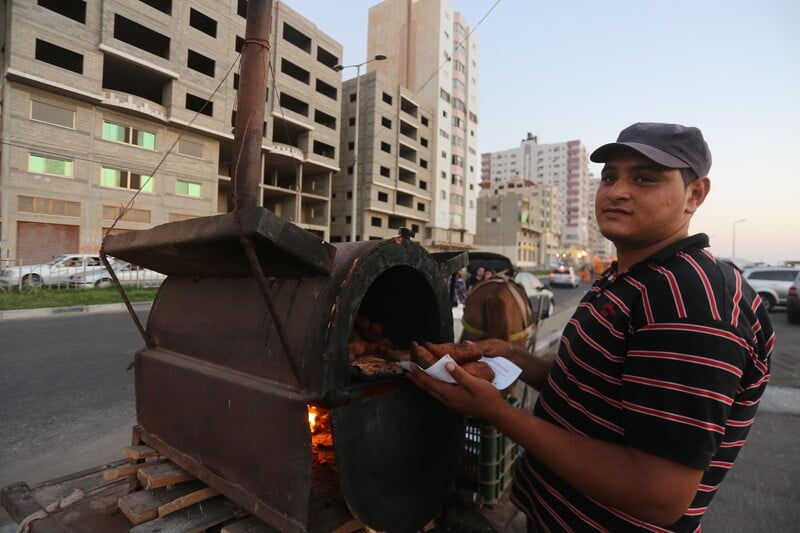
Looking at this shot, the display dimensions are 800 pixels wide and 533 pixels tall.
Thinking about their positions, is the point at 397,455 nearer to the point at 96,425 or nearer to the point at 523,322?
the point at 523,322

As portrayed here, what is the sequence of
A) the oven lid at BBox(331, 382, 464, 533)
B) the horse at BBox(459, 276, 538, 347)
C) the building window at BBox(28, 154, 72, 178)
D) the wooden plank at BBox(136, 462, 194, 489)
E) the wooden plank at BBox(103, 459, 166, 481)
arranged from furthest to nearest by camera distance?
the building window at BBox(28, 154, 72, 178) → the horse at BBox(459, 276, 538, 347) → the wooden plank at BBox(103, 459, 166, 481) → the wooden plank at BBox(136, 462, 194, 489) → the oven lid at BBox(331, 382, 464, 533)

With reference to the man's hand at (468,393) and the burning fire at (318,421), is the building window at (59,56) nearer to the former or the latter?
the burning fire at (318,421)

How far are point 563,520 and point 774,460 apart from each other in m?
4.60

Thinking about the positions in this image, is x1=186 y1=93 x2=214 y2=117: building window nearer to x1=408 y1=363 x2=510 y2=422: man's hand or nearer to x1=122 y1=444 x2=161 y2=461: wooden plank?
x1=122 y1=444 x2=161 y2=461: wooden plank

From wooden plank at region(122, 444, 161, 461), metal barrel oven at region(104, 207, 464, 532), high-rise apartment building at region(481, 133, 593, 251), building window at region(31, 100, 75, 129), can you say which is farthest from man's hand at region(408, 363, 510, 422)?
high-rise apartment building at region(481, 133, 593, 251)

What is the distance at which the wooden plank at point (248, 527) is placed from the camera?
182 centimetres

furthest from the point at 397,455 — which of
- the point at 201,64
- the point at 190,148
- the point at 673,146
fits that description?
the point at 201,64

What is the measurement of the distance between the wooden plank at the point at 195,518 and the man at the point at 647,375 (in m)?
1.31

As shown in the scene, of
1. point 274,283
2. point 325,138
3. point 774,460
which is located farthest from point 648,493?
point 325,138

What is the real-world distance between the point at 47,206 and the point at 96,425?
24.4m

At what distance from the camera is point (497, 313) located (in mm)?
4867

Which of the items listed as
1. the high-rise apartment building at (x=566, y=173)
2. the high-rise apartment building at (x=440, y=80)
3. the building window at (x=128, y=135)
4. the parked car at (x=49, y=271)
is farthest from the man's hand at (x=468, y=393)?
the high-rise apartment building at (x=566, y=173)

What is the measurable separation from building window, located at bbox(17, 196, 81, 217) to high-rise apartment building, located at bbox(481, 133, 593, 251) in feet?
315

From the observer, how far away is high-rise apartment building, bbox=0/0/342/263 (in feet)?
67.2
